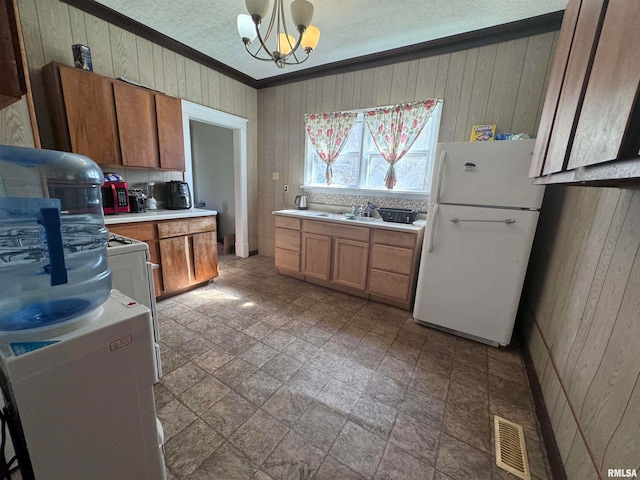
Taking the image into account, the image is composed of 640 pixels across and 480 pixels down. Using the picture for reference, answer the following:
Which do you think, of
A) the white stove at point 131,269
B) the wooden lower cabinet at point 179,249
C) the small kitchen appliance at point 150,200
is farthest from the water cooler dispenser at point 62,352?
the small kitchen appliance at point 150,200

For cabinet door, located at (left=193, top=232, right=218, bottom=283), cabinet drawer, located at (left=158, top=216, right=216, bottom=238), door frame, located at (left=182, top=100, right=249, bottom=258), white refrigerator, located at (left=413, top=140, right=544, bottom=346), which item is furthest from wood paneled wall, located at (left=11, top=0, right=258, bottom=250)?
white refrigerator, located at (left=413, top=140, right=544, bottom=346)

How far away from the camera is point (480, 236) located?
6.45ft

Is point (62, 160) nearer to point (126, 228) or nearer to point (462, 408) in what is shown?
point (126, 228)

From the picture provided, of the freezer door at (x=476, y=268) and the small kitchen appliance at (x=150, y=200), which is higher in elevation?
the small kitchen appliance at (x=150, y=200)

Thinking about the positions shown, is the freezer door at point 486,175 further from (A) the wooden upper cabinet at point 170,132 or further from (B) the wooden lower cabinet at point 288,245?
(A) the wooden upper cabinet at point 170,132

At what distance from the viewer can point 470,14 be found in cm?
211

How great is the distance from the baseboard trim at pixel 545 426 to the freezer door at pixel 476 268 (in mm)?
282

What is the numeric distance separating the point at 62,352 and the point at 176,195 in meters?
2.54

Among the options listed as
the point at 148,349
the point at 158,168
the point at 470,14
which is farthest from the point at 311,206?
the point at 148,349

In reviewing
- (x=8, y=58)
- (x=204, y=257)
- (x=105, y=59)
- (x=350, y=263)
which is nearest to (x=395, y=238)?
(x=350, y=263)

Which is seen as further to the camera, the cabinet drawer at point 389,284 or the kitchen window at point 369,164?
the kitchen window at point 369,164

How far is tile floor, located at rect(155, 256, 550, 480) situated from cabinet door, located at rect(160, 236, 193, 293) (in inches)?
10.5

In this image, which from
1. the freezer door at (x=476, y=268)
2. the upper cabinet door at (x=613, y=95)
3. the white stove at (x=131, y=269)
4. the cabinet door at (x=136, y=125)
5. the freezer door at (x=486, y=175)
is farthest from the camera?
the cabinet door at (x=136, y=125)

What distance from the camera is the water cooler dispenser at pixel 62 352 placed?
622 millimetres
